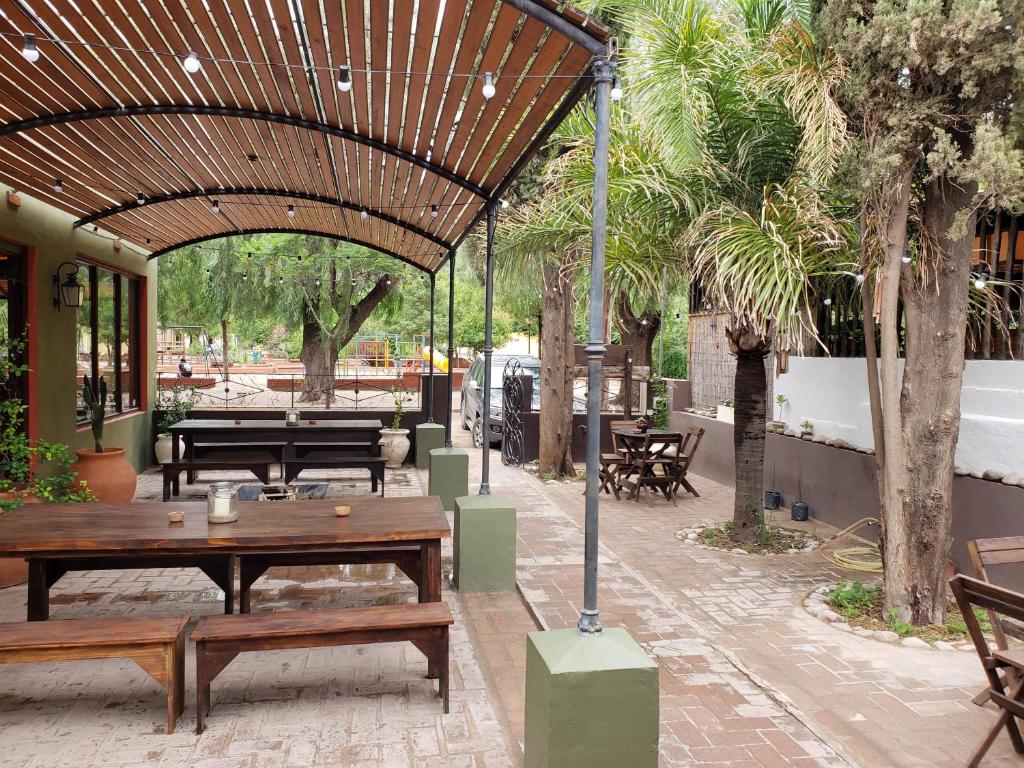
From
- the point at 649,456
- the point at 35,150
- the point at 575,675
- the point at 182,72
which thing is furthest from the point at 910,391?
the point at 35,150

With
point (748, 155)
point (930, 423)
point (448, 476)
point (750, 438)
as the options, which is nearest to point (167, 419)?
point (448, 476)

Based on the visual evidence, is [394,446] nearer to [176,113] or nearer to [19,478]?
[19,478]

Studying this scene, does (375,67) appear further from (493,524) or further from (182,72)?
(493,524)

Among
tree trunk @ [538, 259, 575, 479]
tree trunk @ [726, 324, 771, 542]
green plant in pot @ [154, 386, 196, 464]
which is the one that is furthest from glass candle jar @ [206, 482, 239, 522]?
green plant in pot @ [154, 386, 196, 464]

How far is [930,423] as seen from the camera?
5168 millimetres

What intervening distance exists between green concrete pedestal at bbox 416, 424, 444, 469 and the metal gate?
1.32 metres

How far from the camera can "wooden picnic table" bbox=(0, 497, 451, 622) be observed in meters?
4.18

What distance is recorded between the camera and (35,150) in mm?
6453

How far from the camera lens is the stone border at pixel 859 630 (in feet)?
15.9

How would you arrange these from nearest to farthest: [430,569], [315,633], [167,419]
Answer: [315,633], [430,569], [167,419]

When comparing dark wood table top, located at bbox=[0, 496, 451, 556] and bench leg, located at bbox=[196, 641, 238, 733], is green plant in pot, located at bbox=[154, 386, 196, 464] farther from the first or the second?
bench leg, located at bbox=[196, 641, 238, 733]

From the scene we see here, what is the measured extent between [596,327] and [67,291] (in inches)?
289

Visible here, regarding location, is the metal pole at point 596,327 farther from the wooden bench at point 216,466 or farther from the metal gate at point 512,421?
the metal gate at point 512,421

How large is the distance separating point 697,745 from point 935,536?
101 inches
